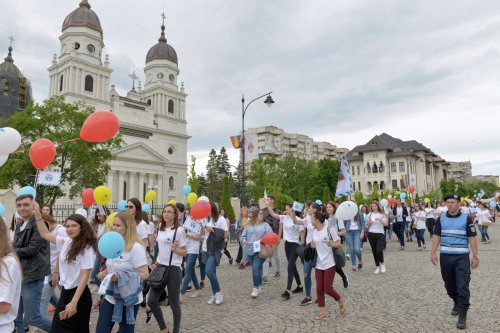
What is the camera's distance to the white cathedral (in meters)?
59.4

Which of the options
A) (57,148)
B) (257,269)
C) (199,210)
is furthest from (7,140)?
(57,148)

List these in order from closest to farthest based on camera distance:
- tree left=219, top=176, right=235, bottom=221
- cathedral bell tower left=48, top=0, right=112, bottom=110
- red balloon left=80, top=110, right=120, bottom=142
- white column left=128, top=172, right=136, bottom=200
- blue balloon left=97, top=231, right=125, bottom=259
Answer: blue balloon left=97, top=231, right=125, bottom=259, red balloon left=80, top=110, right=120, bottom=142, tree left=219, top=176, right=235, bottom=221, cathedral bell tower left=48, top=0, right=112, bottom=110, white column left=128, top=172, right=136, bottom=200

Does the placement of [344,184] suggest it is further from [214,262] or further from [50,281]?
[50,281]

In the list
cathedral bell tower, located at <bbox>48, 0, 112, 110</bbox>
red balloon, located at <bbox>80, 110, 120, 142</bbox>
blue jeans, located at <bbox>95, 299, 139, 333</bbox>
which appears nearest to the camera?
blue jeans, located at <bbox>95, 299, 139, 333</bbox>

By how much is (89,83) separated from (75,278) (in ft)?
210

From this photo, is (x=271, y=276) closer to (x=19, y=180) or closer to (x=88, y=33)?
(x=19, y=180)

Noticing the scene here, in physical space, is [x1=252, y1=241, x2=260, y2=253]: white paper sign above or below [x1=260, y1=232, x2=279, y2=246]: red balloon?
below

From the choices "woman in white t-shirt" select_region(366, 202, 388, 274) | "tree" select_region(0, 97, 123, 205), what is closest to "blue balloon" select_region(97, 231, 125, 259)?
"woman in white t-shirt" select_region(366, 202, 388, 274)

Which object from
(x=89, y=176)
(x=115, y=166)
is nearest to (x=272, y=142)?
(x=115, y=166)

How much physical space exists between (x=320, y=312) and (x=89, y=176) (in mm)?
28456

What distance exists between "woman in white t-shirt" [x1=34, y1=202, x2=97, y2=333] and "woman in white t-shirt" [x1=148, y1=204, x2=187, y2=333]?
1284mm

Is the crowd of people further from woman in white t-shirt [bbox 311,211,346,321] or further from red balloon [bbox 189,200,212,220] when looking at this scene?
red balloon [bbox 189,200,212,220]

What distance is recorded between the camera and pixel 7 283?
275cm

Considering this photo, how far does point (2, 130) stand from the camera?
6.31 meters
